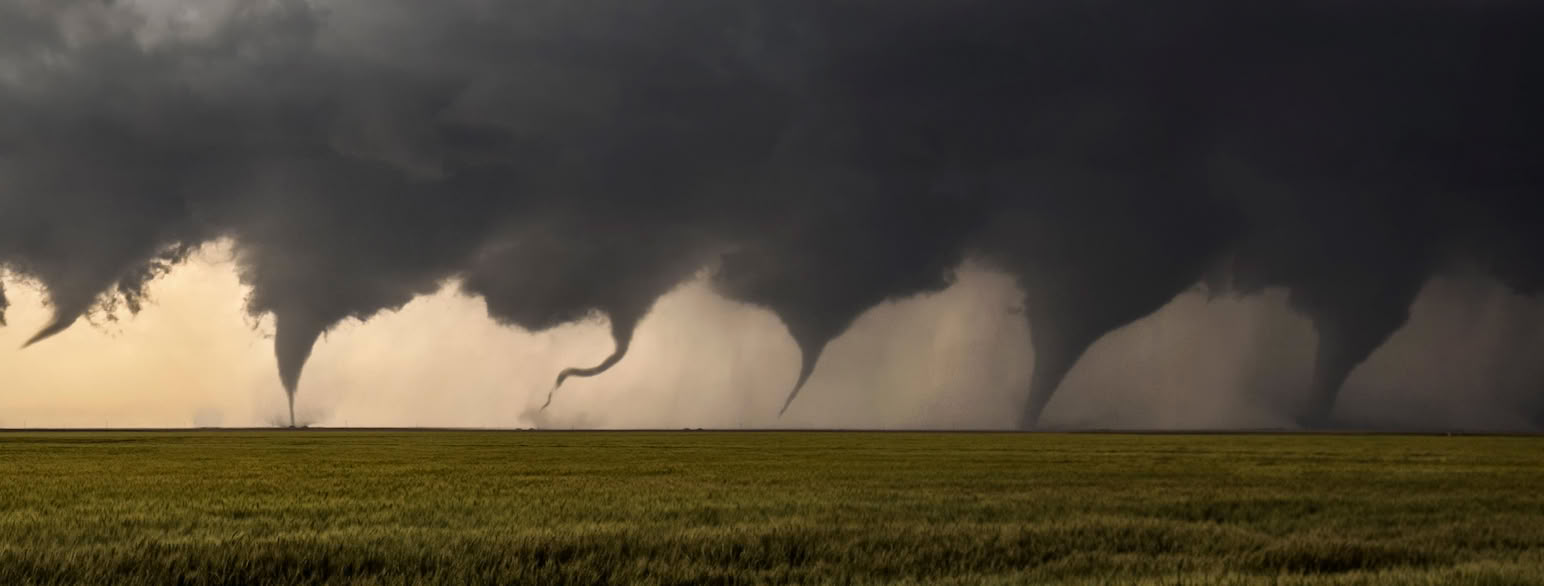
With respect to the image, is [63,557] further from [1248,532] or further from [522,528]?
[1248,532]

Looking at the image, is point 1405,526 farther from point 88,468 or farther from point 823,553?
point 88,468

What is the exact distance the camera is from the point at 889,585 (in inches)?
377

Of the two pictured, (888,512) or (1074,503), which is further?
(1074,503)

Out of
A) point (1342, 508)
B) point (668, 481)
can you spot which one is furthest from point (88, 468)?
point (1342, 508)

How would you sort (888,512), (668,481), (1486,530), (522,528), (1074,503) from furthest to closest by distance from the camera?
(668,481), (1074,503), (888,512), (1486,530), (522,528)

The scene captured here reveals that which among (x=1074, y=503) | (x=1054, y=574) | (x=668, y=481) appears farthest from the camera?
(x=668, y=481)

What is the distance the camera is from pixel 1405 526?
16.3 metres

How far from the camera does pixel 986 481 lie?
2795cm

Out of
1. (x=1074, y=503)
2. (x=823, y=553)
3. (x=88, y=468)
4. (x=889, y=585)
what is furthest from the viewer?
(x=88, y=468)

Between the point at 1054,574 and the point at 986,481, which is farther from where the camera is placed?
the point at 986,481

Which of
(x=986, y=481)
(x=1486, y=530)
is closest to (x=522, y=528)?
(x=1486, y=530)

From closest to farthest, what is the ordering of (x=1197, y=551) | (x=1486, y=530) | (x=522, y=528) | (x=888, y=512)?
(x=1197, y=551)
(x=522, y=528)
(x=1486, y=530)
(x=888, y=512)

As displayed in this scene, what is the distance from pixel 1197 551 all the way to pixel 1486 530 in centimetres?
691

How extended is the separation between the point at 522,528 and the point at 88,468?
30.9 metres
